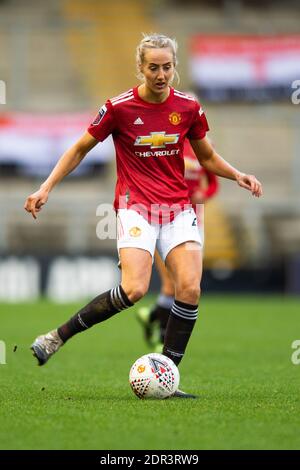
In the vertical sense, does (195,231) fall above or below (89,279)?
above

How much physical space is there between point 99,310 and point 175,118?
4.26 feet

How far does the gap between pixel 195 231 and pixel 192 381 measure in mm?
1346

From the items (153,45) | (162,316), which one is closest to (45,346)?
(153,45)

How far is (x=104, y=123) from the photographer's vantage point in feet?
21.5

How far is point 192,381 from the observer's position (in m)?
7.45

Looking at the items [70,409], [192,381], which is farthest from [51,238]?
[70,409]

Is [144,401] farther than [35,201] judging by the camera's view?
No

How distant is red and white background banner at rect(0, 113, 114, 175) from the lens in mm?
22812

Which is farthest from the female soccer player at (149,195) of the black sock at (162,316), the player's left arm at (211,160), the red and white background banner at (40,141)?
the red and white background banner at (40,141)

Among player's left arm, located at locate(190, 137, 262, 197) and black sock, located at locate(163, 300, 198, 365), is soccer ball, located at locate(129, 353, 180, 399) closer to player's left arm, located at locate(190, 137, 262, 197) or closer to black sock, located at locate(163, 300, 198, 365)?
black sock, located at locate(163, 300, 198, 365)

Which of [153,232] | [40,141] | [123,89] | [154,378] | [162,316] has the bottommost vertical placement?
[162,316]

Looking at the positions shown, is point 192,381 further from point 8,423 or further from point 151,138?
point 8,423

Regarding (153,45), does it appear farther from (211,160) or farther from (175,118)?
(211,160)

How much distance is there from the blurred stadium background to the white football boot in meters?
13.9
